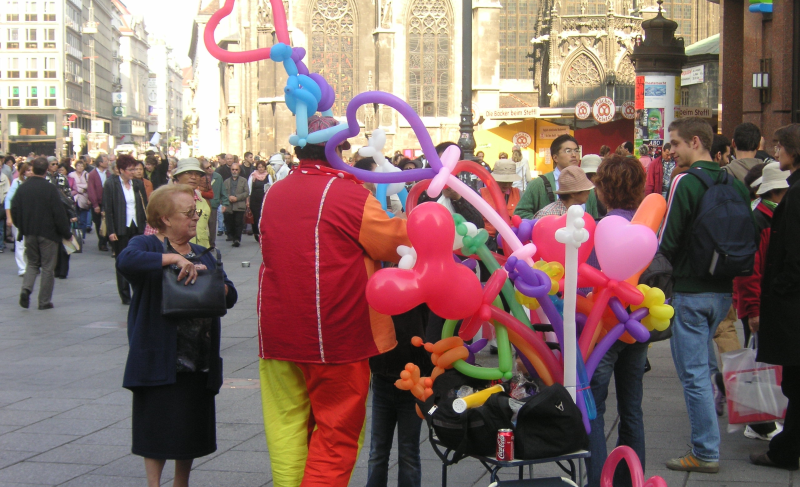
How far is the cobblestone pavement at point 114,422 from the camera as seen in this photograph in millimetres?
4578

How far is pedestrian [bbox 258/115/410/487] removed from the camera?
3322 mm

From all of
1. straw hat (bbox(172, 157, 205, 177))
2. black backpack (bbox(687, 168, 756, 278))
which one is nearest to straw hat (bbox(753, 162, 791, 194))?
black backpack (bbox(687, 168, 756, 278))

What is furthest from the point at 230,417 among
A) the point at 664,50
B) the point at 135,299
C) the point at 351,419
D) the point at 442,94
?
the point at 442,94

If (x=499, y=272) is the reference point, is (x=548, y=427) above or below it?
below

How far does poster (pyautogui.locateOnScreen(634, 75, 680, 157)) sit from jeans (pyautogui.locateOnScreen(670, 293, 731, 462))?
36.1 feet

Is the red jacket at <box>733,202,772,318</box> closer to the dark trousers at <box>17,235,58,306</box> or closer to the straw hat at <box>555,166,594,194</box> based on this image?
the straw hat at <box>555,166,594,194</box>

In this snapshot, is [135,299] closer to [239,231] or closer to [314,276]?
[314,276]

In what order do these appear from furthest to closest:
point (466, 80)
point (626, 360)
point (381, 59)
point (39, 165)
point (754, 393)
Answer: point (381, 59) < point (39, 165) < point (466, 80) < point (754, 393) < point (626, 360)

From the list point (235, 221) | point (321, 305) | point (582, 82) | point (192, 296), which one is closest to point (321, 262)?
point (321, 305)

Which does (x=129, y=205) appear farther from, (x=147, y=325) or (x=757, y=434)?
(x=757, y=434)

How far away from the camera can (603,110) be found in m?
20.7

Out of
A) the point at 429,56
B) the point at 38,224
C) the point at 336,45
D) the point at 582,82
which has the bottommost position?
the point at 38,224

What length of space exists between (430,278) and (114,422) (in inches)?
140

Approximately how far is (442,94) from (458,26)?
3.51 metres
